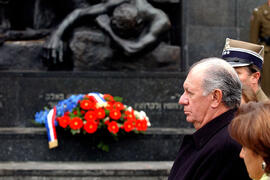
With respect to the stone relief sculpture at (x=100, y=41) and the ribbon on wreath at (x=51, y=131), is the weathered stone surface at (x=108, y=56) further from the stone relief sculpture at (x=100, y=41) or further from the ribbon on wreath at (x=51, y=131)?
the ribbon on wreath at (x=51, y=131)

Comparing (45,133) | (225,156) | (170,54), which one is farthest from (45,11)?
(225,156)

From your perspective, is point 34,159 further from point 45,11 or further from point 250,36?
point 250,36

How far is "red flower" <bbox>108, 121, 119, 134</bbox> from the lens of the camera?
7162 millimetres

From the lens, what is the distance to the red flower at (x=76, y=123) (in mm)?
7148

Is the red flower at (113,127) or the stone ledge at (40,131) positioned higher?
the red flower at (113,127)

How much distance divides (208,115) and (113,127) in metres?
3.93

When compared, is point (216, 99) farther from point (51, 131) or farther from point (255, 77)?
point (51, 131)

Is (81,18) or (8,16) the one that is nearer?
(81,18)

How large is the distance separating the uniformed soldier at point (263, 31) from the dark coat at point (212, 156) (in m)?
6.65

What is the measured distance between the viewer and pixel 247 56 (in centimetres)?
415

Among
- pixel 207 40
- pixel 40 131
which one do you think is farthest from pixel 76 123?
pixel 207 40

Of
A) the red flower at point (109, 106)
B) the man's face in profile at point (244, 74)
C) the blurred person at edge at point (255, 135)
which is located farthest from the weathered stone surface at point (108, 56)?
the blurred person at edge at point (255, 135)

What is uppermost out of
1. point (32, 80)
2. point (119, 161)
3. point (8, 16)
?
point (8, 16)

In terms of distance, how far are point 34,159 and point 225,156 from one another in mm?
4625
